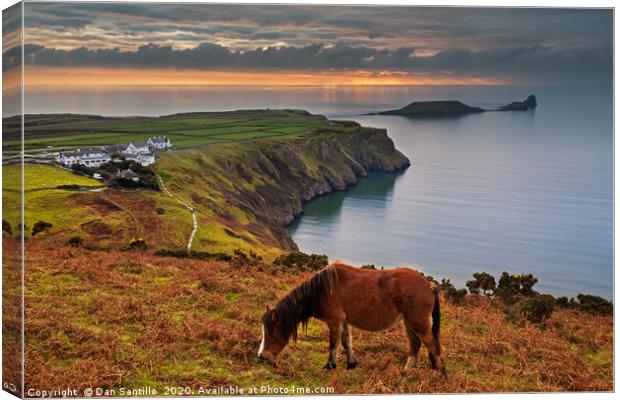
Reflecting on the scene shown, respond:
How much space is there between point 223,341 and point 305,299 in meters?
1.38

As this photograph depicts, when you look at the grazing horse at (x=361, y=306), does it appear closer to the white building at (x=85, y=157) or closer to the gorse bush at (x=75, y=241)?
the white building at (x=85, y=157)

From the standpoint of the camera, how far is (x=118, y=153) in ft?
35.5

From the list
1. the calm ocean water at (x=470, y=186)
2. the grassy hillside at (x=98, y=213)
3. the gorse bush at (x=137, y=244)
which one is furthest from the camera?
the gorse bush at (x=137, y=244)

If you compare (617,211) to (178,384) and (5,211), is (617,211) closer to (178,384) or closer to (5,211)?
(178,384)

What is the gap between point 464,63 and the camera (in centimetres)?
1088

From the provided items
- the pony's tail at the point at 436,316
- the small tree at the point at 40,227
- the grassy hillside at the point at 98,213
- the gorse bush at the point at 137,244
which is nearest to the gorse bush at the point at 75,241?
the grassy hillside at the point at 98,213

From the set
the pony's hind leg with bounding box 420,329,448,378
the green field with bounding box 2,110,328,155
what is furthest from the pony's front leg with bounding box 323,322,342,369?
the green field with bounding box 2,110,328,155

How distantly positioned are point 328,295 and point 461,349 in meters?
2.23

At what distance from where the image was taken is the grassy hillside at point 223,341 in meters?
8.90

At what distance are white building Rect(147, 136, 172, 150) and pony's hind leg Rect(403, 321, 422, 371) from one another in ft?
16.1

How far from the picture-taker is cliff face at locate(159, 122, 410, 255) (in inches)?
447

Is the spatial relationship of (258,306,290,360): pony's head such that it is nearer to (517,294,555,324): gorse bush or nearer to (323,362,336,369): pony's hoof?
(323,362,336,369): pony's hoof

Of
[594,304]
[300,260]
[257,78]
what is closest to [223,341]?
[300,260]

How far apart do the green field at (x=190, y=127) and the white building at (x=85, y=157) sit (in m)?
0.11
